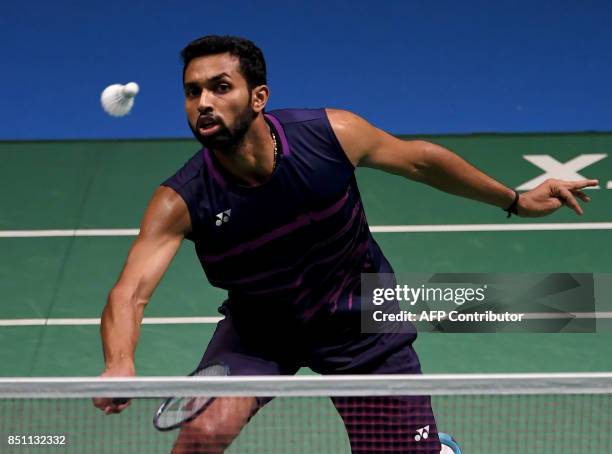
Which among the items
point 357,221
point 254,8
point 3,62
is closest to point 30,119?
point 3,62

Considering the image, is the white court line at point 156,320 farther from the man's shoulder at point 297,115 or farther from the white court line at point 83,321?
the man's shoulder at point 297,115

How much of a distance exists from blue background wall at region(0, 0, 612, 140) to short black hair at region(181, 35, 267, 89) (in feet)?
19.9

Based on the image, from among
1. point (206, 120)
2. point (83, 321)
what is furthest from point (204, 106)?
point (83, 321)

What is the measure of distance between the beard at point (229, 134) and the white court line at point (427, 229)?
4.59 metres

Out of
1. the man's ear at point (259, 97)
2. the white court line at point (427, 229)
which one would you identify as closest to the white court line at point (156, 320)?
the white court line at point (427, 229)

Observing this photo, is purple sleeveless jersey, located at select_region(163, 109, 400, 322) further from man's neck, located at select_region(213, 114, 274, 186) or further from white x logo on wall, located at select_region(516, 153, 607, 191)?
white x logo on wall, located at select_region(516, 153, 607, 191)

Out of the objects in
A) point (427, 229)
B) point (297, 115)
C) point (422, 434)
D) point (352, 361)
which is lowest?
point (422, 434)

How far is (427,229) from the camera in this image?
8.75m

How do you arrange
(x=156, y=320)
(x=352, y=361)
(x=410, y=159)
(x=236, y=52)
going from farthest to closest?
(x=156, y=320) → (x=352, y=361) → (x=410, y=159) → (x=236, y=52)

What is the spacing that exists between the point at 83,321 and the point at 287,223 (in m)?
3.63

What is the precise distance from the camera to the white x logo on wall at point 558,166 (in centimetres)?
917

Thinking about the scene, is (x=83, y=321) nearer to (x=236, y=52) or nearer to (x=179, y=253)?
(x=179, y=253)

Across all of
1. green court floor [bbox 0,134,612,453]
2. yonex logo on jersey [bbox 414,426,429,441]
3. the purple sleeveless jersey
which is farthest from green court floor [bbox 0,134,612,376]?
the purple sleeveless jersey

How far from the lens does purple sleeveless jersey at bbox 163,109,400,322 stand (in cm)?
432
